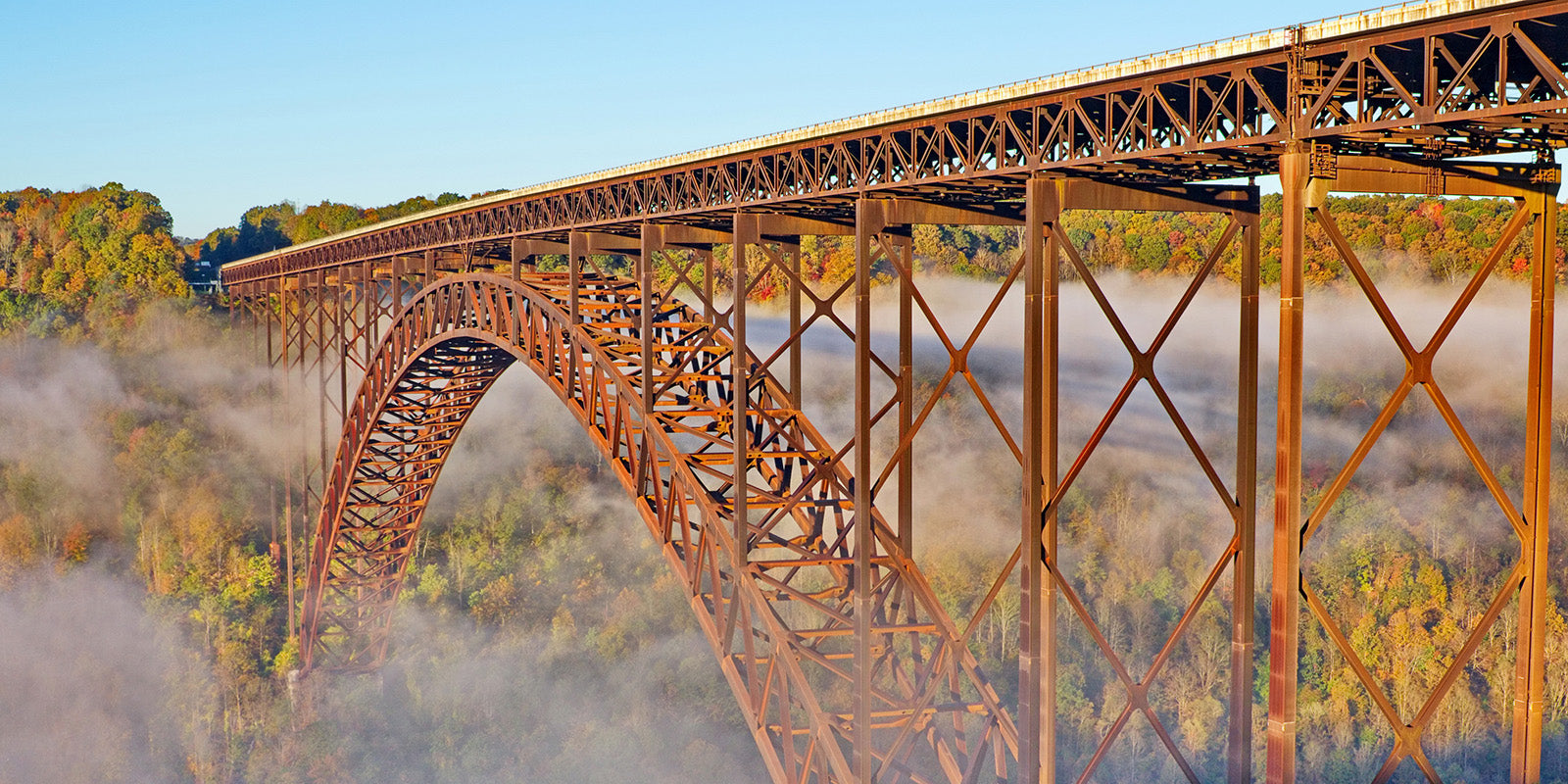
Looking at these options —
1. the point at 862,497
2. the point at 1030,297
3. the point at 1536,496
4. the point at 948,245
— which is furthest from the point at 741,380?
the point at 948,245

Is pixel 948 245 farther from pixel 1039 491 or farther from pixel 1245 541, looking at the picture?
pixel 1245 541

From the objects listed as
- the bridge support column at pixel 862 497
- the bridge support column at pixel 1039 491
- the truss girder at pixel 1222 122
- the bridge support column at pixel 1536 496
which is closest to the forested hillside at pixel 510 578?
the bridge support column at pixel 862 497

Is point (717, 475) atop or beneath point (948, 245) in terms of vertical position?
beneath

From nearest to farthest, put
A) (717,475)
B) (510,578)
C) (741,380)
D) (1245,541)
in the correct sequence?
(1245,541)
(741,380)
(717,475)
(510,578)

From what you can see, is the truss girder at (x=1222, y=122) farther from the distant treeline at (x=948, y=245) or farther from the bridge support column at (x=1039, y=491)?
the distant treeline at (x=948, y=245)

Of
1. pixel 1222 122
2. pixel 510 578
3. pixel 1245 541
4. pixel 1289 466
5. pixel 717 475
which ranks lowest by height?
pixel 510 578
